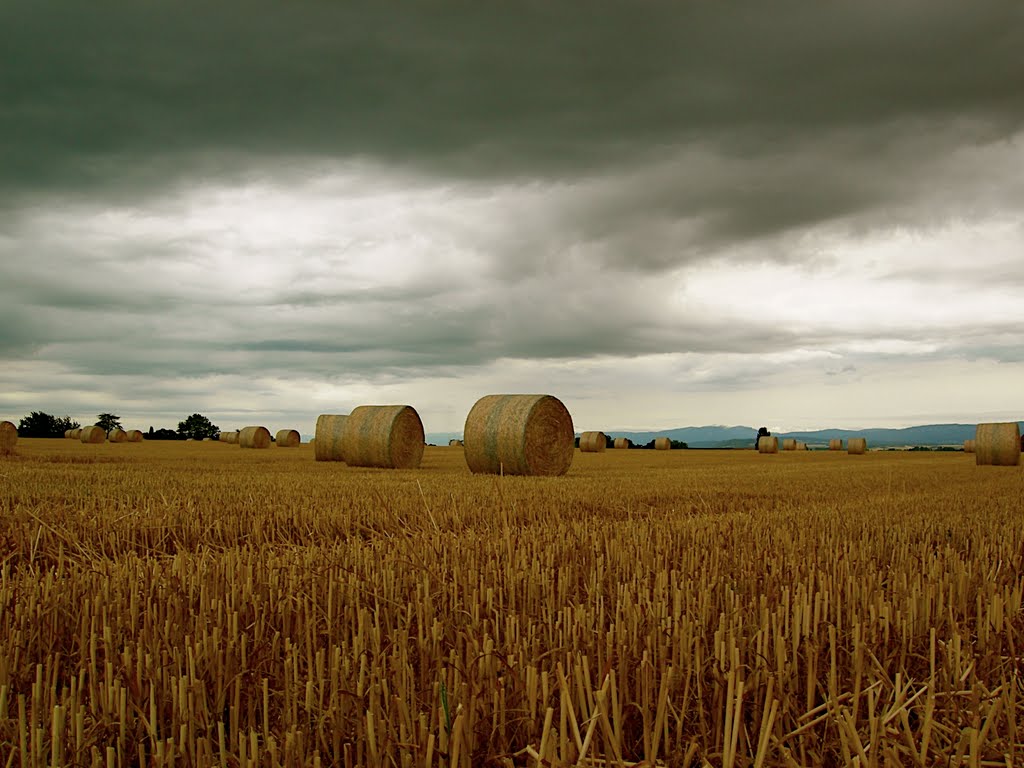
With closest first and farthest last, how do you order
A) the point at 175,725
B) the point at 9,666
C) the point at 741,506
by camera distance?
the point at 175,725
the point at 9,666
the point at 741,506

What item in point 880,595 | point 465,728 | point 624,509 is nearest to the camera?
point 465,728

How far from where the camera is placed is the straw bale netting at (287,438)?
46.8 m

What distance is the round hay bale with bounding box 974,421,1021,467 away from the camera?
27531mm

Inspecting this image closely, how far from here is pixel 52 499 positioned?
9109 millimetres

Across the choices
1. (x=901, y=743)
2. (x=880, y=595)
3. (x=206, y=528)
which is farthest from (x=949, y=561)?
(x=206, y=528)

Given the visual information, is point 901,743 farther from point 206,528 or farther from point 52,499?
point 52,499

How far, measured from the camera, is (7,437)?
Answer: 25.1m

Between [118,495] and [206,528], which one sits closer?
[206,528]

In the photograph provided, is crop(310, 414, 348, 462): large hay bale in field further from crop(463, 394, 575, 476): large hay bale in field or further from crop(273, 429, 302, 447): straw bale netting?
crop(273, 429, 302, 447): straw bale netting

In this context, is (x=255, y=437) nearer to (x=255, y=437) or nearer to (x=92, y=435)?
(x=255, y=437)

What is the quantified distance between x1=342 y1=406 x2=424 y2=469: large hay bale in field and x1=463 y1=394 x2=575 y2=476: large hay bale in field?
3.00m

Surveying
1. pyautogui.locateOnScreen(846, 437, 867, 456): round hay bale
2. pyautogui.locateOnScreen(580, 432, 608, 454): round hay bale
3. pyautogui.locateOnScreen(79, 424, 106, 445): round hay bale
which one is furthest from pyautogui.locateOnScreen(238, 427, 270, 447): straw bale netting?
pyautogui.locateOnScreen(846, 437, 867, 456): round hay bale

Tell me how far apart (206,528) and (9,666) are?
4.19 m

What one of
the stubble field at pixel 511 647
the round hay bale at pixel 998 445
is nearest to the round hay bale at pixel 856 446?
the round hay bale at pixel 998 445
